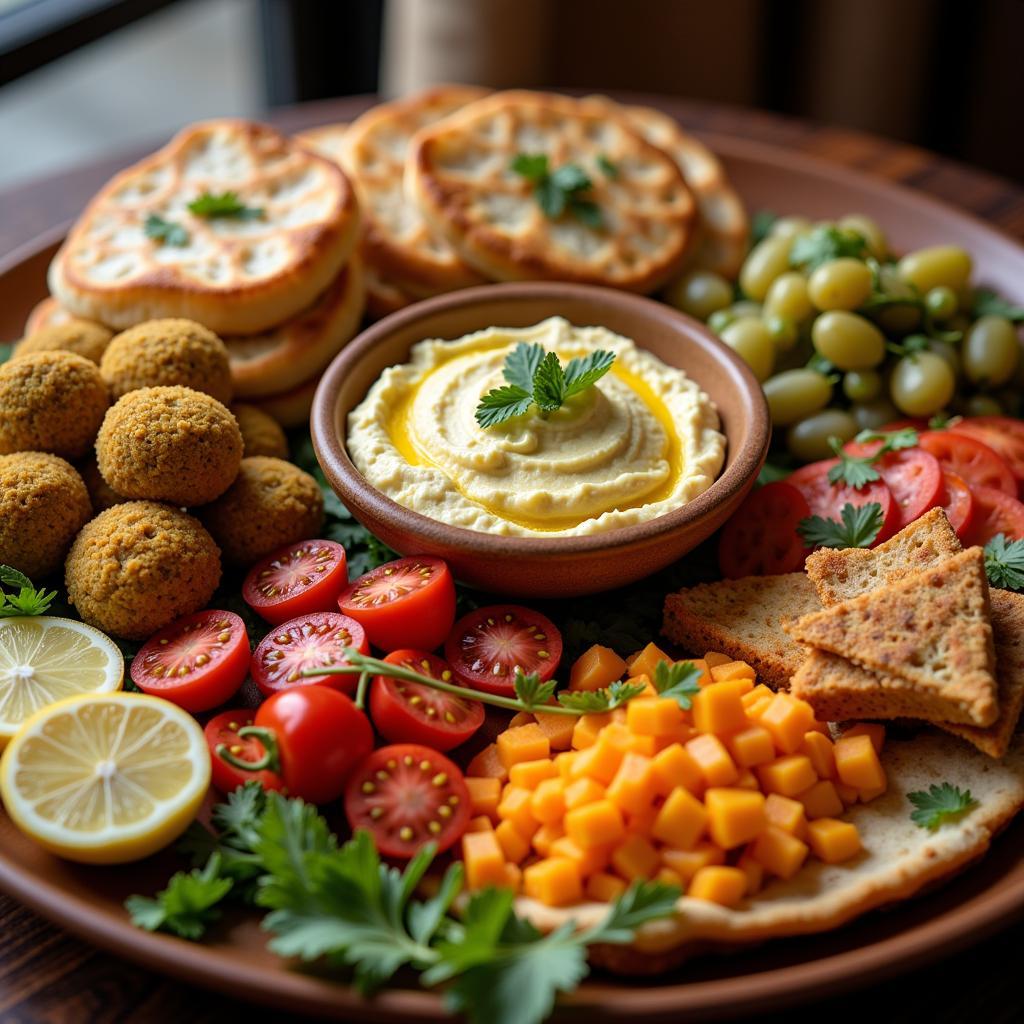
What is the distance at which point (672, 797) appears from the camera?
2.45 m

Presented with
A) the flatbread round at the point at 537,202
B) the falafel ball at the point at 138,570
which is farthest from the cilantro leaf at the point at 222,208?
the falafel ball at the point at 138,570

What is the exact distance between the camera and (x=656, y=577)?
3.42 metres

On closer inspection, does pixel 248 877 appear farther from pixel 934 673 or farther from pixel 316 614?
pixel 934 673

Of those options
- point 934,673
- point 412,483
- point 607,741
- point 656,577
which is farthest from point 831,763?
point 412,483

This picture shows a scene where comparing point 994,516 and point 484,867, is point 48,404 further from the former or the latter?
point 994,516

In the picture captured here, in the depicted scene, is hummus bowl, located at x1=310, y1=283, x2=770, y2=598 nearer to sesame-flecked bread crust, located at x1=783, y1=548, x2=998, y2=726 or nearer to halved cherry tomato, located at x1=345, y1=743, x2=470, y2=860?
sesame-flecked bread crust, located at x1=783, y1=548, x2=998, y2=726

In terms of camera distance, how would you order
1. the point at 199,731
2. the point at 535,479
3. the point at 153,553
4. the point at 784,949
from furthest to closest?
1. the point at 535,479
2. the point at 153,553
3. the point at 199,731
4. the point at 784,949

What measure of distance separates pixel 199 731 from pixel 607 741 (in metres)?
0.92

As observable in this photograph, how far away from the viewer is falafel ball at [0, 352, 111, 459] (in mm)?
3197

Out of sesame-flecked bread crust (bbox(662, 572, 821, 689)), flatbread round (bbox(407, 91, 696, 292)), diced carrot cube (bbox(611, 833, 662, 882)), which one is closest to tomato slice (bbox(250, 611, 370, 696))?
diced carrot cube (bbox(611, 833, 662, 882))

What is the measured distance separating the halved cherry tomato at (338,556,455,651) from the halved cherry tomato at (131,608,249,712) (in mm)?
302

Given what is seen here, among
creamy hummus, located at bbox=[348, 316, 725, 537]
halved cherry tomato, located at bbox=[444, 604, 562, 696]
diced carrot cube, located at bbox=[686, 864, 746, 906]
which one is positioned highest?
creamy hummus, located at bbox=[348, 316, 725, 537]

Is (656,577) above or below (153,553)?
below

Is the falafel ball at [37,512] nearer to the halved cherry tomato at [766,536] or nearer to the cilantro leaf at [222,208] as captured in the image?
the cilantro leaf at [222,208]
